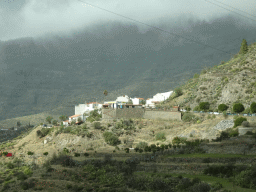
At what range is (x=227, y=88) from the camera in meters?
49.2

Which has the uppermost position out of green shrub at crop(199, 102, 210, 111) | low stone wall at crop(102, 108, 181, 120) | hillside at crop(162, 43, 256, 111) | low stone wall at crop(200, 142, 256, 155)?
hillside at crop(162, 43, 256, 111)

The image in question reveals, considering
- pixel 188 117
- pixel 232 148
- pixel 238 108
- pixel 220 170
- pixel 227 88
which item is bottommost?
pixel 220 170

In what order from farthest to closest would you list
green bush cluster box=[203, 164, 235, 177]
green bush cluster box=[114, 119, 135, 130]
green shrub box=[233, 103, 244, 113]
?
green bush cluster box=[114, 119, 135, 130] < green shrub box=[233, 103, 244, 113] < green bush cluster box=[203, 164, 235, 177]

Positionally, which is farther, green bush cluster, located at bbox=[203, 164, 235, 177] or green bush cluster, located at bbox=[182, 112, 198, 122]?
green bush cluster, located at bbox=[182, 112, 198, 122]

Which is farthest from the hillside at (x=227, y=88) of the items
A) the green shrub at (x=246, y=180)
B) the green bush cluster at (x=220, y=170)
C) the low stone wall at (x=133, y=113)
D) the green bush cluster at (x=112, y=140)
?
the green shrub at (x=246, y=180)

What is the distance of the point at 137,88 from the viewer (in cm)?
13525

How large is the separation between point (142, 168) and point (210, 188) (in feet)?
24.1

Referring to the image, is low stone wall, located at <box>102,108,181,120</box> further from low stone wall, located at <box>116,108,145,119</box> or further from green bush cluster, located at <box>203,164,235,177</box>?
green bush cluster, located at <box>203,164,235,177</box>

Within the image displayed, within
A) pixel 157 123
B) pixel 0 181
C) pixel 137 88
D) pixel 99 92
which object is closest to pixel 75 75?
pixel 99 92

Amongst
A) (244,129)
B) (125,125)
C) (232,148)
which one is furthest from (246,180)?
(125,125)

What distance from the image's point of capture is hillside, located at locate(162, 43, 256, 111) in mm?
45938

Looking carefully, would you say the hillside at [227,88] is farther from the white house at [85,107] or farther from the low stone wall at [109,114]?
the white house at [85,107]

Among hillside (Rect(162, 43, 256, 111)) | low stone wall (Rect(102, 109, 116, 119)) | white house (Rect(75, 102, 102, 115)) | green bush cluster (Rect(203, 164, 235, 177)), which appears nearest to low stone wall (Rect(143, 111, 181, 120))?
low stone wall (Rect(102, 109, 116, 119))

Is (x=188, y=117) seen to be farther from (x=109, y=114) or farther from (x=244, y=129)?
(x=244, y=129)
